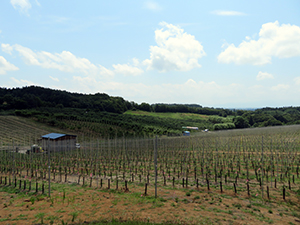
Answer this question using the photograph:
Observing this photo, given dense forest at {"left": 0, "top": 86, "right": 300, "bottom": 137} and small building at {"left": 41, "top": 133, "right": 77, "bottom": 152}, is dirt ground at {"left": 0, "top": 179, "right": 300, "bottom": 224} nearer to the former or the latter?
small building at {"left": 41, "top": 133, "right": 77, "bottom": 152}

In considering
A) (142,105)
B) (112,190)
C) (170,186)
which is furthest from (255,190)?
(142,105)

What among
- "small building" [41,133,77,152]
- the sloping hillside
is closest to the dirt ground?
"small building" [41,133,77,152]

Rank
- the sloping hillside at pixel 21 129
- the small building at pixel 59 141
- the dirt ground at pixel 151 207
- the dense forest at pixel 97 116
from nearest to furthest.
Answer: the dirt ground at pixel 151 207, the small building at pixel 59 141, the sloping hillside at pixel 21 129, the dense forest at pixel 97 116

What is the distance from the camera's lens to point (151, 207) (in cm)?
823

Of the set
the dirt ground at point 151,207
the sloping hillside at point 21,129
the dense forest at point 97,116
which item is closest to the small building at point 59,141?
the sloping hillside at point 21,129

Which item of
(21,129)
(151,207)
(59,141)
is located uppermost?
(21,129)

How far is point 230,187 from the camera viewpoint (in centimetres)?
1105

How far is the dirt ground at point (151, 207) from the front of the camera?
7.23 metres

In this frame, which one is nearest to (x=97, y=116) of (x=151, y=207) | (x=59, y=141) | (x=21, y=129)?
(x=21, y=129)

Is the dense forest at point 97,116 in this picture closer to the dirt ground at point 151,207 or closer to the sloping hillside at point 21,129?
the sloping hillside at point 21,129

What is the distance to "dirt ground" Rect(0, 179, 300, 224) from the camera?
7230mm

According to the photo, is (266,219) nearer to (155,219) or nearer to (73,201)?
(155,219)

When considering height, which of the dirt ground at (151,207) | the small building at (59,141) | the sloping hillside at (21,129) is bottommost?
the dirt ground at (151,207)

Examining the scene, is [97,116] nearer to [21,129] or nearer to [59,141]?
[21,129]
